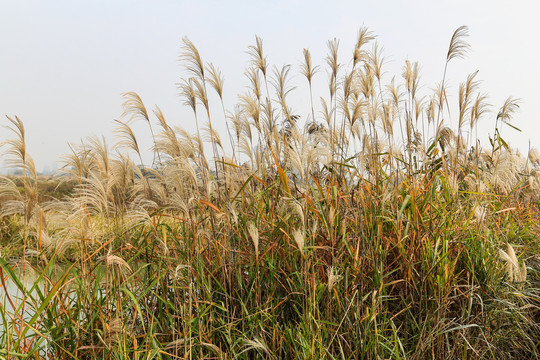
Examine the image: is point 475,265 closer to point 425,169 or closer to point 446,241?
point 446,241

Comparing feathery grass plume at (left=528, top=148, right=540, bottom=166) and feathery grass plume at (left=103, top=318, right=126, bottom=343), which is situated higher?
feathery grass plume at (left=528, top=148, right=540, bottom=166)

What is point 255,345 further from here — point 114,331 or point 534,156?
point 534,156

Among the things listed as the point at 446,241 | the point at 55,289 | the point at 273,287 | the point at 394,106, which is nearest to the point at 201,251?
the point at 273,287

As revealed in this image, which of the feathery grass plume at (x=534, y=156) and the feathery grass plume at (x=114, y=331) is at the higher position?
the feathery grass plume at (x=534, y=156)

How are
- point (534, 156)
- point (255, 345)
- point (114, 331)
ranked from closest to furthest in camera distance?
point (255, 345), point (114, 331), point (534, 156)

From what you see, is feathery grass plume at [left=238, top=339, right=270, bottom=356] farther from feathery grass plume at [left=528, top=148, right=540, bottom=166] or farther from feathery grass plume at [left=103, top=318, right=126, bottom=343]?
feathery grass plume at [left=528, top=148, right=540, bottom=166]

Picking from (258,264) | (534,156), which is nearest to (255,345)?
(258,264)

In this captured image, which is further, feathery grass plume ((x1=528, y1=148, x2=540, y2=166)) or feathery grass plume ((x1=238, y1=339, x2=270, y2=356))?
feathery grass plume ((x1=528, y1=148, x2=540, y2=166))

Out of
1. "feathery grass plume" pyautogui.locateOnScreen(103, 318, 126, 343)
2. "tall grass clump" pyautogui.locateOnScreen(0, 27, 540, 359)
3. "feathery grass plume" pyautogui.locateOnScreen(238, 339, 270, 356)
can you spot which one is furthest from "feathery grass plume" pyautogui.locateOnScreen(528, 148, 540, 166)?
"feathery grass plume" pyautogui.locateOnScreen(103, 318, 126, 343)

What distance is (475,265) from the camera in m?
2.74

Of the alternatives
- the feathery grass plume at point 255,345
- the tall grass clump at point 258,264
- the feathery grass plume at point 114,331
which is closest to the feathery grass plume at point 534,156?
the tall grass clump at point 258,264

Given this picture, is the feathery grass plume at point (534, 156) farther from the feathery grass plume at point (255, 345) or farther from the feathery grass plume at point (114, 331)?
the feathery grass plume at point (114, 331)

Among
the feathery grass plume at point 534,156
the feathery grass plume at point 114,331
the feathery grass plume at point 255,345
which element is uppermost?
the feathery grass plume at point 534,156

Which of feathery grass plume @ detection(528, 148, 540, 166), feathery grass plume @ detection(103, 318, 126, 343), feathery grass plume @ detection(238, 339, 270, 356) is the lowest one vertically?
feathery grass plume @ detection(238, 339, 270, 356)
